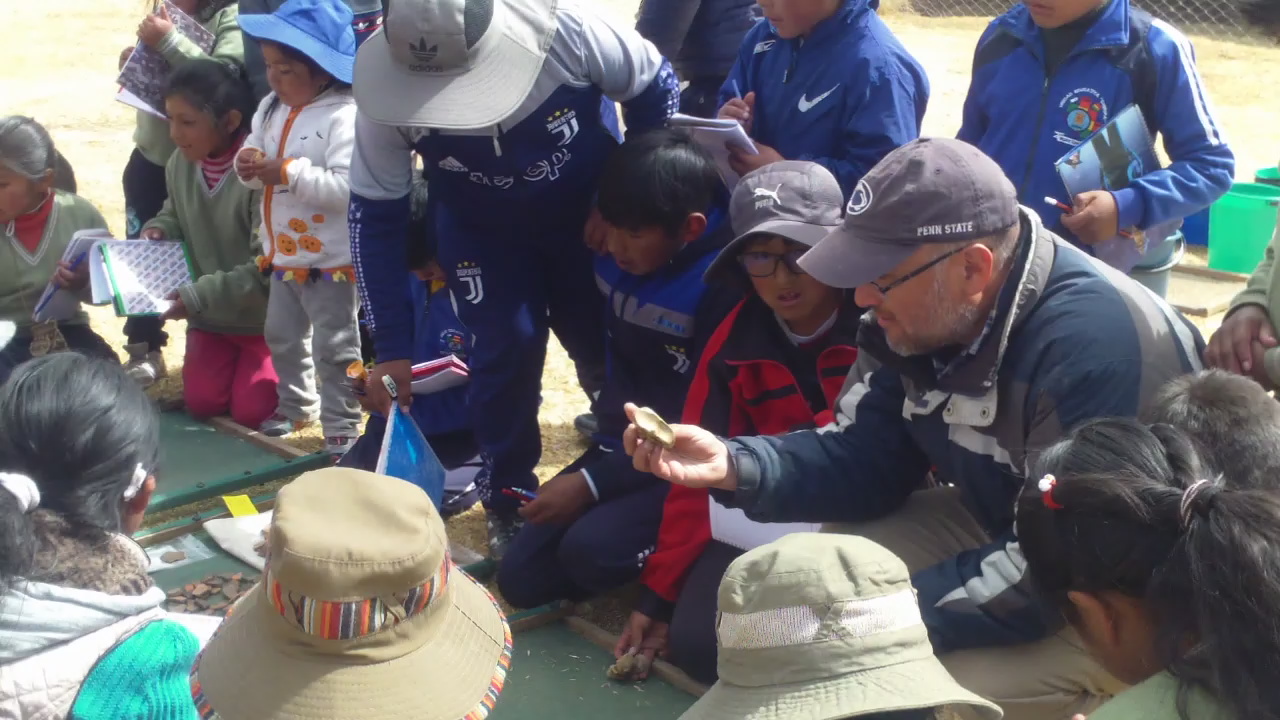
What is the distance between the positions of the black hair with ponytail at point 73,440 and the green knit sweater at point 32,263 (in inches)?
109

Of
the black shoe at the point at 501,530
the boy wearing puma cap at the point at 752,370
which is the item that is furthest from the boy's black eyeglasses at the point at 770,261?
the black shoe at the point at 501,530

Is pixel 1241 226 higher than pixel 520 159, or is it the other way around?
pixel 520 159

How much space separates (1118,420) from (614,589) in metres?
1.89

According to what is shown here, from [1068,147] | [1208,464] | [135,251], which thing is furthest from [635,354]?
[135,251]

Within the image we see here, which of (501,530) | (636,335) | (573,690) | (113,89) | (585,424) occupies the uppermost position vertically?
(636,335)

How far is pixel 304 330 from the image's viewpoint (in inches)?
175

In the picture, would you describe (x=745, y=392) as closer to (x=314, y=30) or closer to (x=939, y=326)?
(x=939, y=326)

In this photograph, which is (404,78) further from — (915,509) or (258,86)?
(258,86)

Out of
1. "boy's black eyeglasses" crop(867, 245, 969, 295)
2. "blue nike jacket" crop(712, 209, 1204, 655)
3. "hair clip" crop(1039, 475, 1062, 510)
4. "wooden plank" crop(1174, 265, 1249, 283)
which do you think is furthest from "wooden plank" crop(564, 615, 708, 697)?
"wooden plank" crop(1174, 265, 1249, 283)

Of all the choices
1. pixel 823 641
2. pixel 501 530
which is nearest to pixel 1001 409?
pixel 823 641

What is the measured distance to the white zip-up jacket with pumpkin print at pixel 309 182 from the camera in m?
4.05

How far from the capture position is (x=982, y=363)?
7.63ft

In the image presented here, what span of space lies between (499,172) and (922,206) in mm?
1371

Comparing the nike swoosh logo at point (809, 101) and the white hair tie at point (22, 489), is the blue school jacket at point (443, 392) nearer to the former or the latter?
the nike swoosh logo at point (809, 101)
